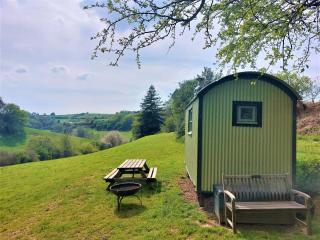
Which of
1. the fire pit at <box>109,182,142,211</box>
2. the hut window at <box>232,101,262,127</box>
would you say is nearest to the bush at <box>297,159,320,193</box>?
the hut window at <box>232,101,262,127</box>

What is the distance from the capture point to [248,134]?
6.84 meters

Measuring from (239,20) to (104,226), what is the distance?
5.36 meters

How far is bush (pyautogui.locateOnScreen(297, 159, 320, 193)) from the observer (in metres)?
7.38

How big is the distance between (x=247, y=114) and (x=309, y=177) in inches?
115

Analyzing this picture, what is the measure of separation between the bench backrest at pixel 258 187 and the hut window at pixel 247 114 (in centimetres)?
152

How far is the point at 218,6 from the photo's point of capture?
17.4 feet

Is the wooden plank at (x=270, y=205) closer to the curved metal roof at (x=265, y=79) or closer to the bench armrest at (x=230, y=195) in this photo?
the bench armrest at (x=230, y=195)

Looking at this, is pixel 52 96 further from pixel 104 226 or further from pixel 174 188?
pixel 104 226

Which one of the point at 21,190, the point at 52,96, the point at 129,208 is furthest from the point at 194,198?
the point at 52,96

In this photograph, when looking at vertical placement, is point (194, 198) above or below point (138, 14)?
below

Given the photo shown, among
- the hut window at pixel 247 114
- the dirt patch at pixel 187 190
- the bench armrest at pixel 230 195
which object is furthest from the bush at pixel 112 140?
the bench armrest at pixel 230 195

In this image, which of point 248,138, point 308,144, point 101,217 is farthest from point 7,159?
point 248,138

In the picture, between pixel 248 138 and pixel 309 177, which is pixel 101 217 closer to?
pixel 248 138

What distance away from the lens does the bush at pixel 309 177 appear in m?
7.38
